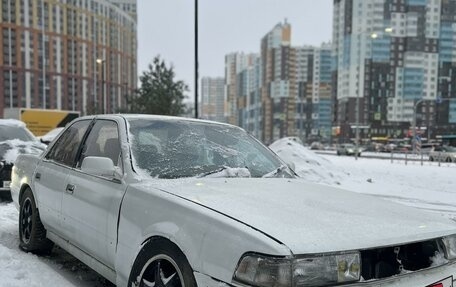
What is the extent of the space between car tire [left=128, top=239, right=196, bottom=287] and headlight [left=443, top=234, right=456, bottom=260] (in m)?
1.52

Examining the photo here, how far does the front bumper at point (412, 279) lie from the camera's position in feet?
7.69

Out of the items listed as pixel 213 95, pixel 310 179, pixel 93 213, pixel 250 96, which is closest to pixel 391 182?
pixel 310 179

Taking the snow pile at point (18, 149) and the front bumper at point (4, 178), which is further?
the snow pile at point (18, 149)

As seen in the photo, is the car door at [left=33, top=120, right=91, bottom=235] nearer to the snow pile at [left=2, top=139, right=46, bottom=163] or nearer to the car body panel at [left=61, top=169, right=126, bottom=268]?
the car body panel at [left=61, top=169, right=126, bottom=268]

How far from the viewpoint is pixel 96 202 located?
3.53 meters

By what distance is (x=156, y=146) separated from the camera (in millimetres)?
3699

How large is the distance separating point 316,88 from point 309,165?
102m

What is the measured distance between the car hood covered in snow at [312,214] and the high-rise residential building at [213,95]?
389ft

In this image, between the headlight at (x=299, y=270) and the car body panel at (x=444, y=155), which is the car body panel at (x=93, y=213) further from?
the car body panel at (x=444, y=155)

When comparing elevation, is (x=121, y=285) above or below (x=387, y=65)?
below

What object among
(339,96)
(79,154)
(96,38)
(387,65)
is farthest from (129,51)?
(79,154)

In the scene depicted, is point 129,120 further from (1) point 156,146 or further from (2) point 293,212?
(2) point 293,212

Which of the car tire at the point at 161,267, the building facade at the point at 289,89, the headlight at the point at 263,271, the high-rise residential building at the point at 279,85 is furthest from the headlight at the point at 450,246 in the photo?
the high-rise residential building at the point at 279,85

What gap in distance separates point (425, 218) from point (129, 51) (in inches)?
4680
